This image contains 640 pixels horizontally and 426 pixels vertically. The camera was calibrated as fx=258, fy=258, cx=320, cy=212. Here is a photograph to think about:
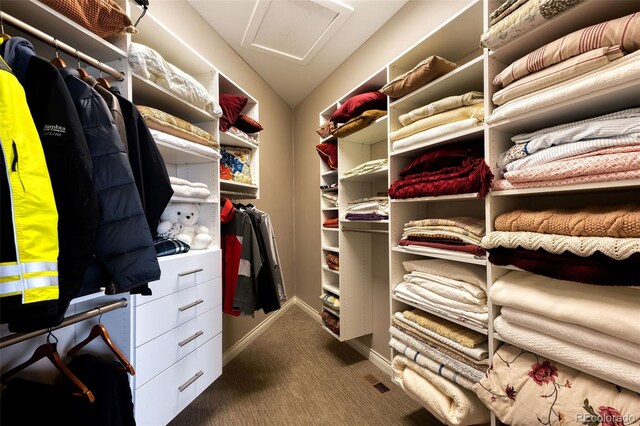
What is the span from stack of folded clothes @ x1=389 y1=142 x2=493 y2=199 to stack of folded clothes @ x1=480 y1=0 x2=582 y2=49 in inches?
17.6

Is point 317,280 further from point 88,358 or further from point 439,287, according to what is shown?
point 88,358

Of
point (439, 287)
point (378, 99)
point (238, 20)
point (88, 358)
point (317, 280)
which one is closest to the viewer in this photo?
point (88, 358)

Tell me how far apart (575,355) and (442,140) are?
96cm

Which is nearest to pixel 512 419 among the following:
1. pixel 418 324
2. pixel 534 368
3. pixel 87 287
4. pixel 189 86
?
pixel 534 368

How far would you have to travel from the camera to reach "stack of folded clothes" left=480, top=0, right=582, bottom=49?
848mm

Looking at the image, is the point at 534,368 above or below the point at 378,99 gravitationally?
below

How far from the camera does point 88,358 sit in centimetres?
106

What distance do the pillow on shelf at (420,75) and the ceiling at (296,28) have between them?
916mm

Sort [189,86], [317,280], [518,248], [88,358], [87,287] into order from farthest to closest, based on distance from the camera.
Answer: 1. [317,280]
2. [189,86]
3. [88,358]
4. [518,248]
5. [87,287]

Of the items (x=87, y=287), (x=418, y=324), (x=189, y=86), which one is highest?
(x=189, y=86)

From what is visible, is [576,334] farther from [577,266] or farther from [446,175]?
[446,175]

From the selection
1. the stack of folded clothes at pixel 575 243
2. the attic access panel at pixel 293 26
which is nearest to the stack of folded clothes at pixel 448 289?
the stack of folded clothes at pixel 575 243

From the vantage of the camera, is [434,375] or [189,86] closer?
[434,375]

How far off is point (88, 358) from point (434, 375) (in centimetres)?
156
